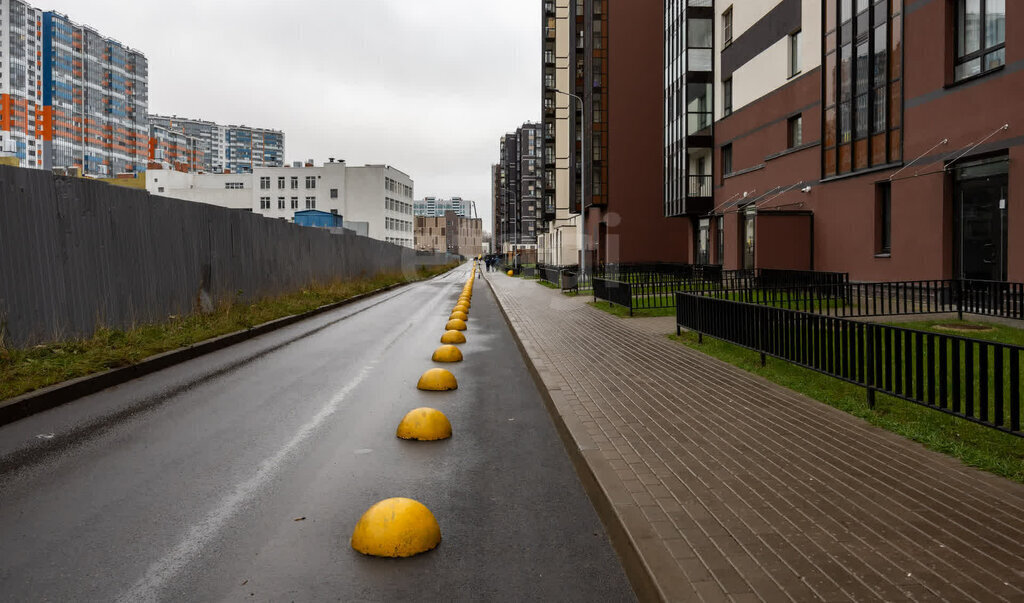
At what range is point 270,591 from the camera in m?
3.40

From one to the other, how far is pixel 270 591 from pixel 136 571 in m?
0.80

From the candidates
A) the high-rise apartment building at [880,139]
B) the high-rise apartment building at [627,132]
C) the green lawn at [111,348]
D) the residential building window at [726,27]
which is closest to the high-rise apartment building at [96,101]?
the high-rise apartment building at [627,132]

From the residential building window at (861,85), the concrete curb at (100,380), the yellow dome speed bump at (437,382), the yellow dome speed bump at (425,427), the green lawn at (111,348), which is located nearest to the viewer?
the yellow dome speed bump at (425,427)

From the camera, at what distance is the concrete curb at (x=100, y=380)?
7230mm

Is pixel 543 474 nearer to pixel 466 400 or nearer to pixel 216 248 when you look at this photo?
pixel 466 400

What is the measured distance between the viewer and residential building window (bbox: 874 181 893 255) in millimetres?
20484

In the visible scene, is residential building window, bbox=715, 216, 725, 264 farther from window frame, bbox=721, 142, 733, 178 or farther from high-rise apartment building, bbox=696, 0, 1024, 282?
high-rise apartment building, bbox=696, 0, 1024, 282

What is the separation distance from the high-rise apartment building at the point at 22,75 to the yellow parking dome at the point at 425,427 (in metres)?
154

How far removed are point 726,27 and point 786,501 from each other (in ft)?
112

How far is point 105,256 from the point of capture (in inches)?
470

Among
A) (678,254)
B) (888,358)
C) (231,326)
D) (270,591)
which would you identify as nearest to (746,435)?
(888,358)

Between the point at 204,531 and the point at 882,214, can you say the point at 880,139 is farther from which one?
the point at 204,531

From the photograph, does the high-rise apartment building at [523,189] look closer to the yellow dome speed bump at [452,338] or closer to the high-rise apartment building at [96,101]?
the high-rise apartment building at [96,101]

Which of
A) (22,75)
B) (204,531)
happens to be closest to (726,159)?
(204,531)
